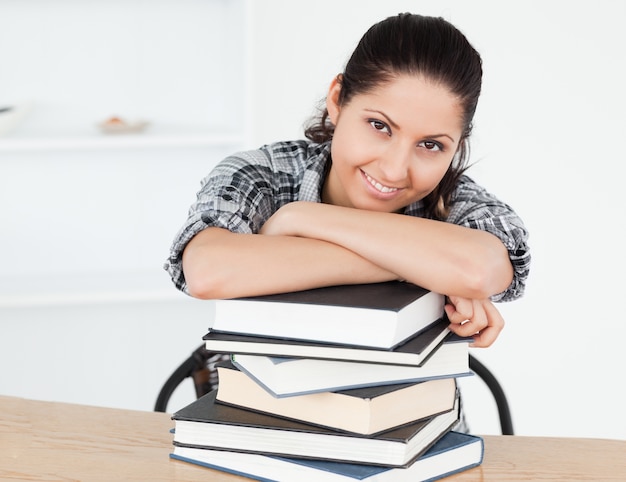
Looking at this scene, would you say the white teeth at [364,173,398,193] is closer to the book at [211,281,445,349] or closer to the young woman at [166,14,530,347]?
the young woman at [166,14,530,347]

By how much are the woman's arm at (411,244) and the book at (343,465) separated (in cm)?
19

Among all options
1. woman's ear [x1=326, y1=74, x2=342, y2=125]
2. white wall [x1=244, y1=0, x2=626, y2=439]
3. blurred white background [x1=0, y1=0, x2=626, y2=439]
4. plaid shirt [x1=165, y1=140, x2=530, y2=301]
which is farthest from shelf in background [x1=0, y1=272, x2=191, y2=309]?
woman's ear [x1=326, y1=74, x2=342, y2=125]

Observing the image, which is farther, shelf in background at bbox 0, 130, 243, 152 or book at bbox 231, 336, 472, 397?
shelf in background at bbox 0, 130, 243, 152

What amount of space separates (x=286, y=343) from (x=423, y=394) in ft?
0.58

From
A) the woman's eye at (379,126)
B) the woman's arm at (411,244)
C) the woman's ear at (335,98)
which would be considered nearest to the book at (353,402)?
the woman's arm at (411,244)

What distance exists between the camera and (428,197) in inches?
60.2

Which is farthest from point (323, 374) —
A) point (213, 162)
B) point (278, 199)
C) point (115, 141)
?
point (213, 162)

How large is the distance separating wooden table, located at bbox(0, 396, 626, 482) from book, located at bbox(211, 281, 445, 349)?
0.18 metres

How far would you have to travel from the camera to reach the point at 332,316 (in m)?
0.88

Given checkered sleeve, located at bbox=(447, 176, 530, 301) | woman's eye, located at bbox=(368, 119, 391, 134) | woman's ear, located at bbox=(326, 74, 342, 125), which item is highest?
woman's ear, located at bbox=(326, 74, 342, 125)

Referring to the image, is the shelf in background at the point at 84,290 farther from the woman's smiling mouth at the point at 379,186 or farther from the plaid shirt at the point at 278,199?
the woman's smiling mouth at the point at 379,186

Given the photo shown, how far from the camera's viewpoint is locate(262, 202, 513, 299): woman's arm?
108 cm

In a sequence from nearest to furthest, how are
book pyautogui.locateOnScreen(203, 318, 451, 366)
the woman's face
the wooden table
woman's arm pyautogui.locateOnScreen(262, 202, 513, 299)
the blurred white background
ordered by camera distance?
book pyautogui.locateOnScreen(203, 318, 451, 366) < the wooden table < woman's arm pyautogui.locateOnScreen(262, 202, 513, 299) < the woman's face < the blurred white background

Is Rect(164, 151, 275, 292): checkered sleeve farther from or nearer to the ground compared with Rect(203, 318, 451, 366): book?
farther from the ground
